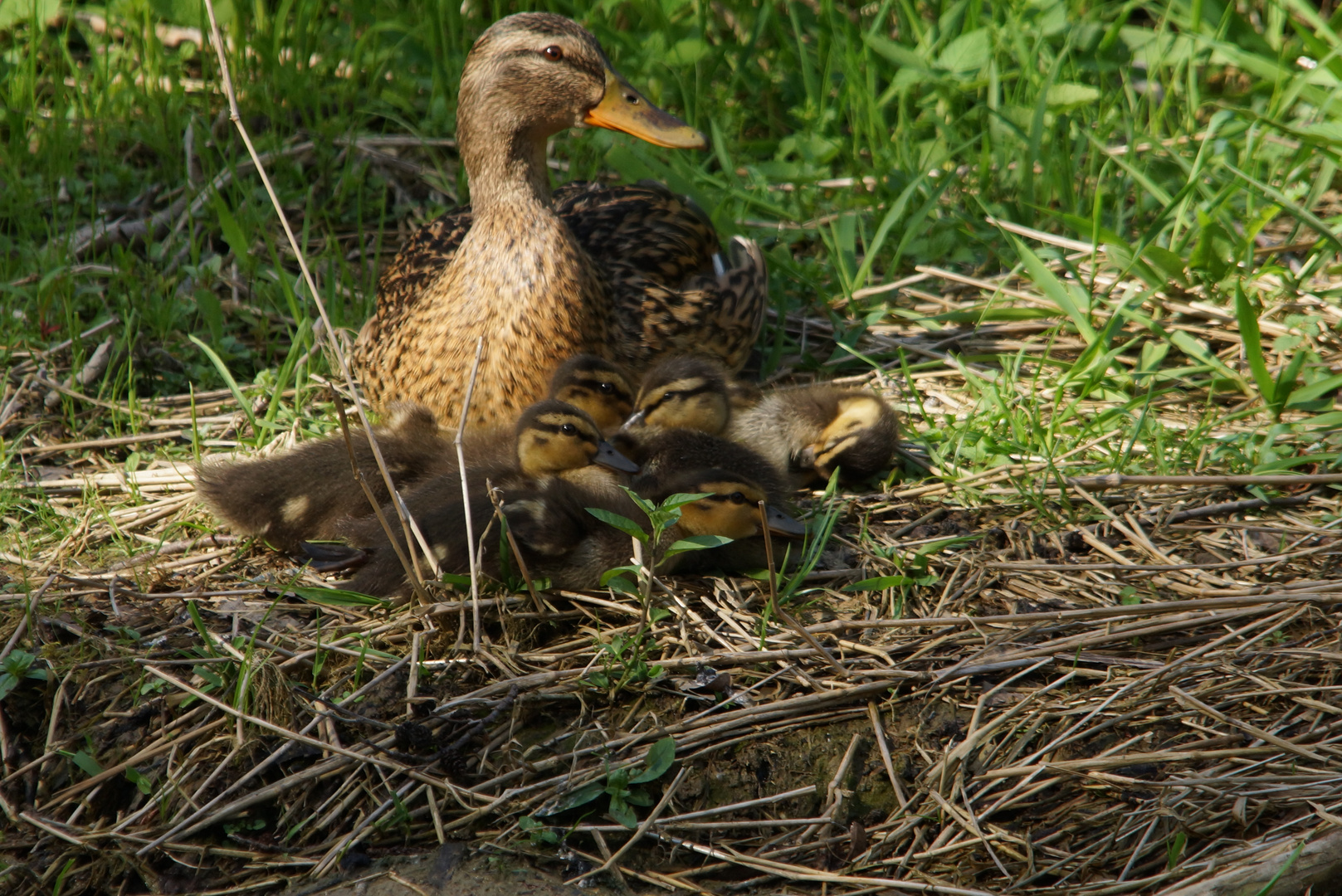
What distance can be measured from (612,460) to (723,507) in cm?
42

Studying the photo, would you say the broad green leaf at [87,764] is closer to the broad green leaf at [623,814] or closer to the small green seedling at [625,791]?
the small green seedling at [625,791]

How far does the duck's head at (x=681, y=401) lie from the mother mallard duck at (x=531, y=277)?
34 centimetres

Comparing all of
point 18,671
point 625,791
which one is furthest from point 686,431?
point 18,671

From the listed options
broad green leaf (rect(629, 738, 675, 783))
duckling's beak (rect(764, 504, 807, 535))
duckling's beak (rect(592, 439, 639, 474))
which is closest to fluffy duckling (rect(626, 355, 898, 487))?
duckling's beak (rect(592, 439, 639, 474))

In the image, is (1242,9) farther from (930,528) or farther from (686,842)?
(686,842)

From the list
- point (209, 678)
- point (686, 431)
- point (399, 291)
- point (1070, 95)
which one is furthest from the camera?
point (1070, 95)

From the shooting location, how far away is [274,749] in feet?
7.78

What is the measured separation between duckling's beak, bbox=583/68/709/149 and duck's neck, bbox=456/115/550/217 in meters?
0.23

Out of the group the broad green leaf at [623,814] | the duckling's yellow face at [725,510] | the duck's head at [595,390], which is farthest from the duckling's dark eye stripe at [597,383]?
the broad green leaf at [623,814]

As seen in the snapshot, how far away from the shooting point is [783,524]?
2855 millimetres

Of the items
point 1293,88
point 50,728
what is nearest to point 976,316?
point 1293,88

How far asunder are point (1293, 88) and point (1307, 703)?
9.01 ft

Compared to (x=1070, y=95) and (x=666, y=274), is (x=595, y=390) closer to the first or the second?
(x=666, y=274)

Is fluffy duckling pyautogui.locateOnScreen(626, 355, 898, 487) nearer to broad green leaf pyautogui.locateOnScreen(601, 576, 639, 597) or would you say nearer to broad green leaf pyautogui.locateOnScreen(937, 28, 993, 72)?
broad green leaf pyautogui.locateOnScreen(601, 576, 639, 597)
